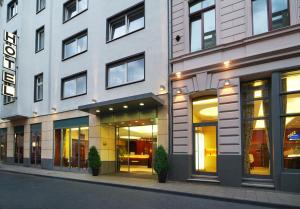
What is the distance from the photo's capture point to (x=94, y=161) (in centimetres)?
1783

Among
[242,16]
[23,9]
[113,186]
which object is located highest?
[23,9]

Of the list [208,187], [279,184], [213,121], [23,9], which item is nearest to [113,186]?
[208,187]

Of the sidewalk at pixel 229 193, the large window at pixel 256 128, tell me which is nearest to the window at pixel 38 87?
the sidewalk at pixel 229 193

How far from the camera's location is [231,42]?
13344mm

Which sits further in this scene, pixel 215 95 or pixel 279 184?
pixel 215 95

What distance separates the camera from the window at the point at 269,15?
1232 cm

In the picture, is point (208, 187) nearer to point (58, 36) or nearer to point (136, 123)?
point (136, 123)

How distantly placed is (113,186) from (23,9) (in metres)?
18.7

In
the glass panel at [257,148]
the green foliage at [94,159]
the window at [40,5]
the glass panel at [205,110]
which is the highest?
the window at [40,5]

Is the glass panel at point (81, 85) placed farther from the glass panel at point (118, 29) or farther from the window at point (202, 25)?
the window at point (202, 25)

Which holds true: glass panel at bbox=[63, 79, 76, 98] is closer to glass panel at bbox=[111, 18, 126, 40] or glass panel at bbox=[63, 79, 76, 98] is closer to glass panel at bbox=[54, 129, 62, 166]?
glass panel at bbox=[54, 129, 62, 166]

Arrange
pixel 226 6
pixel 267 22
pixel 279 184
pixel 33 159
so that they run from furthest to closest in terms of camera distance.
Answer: pixel 33 159, pixel 226 6, pixel 267 22, pixel 279 184

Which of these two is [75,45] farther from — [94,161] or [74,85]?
[94,161]

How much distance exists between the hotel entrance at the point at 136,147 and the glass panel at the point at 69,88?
14.2 ft
